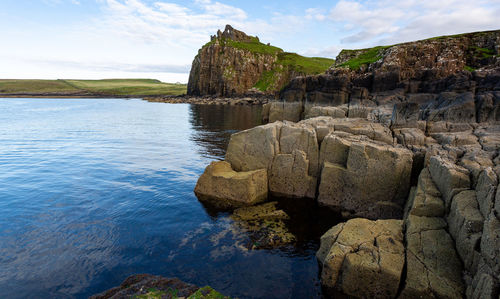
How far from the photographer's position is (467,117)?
23562 mm

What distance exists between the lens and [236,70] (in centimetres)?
14688

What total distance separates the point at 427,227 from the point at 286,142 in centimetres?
1042

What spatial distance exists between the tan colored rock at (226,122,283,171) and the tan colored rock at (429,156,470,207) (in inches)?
384

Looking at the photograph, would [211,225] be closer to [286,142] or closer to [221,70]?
[286,142]

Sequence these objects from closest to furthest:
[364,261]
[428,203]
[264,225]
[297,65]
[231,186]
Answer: [364,261], [428,203], [264,225], [231,186], [297,65]

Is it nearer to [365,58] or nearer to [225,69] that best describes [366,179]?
[365,58]

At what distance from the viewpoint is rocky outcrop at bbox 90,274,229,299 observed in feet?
29.1

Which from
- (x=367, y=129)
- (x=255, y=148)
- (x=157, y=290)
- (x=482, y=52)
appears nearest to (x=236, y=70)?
(x=482, y=52)

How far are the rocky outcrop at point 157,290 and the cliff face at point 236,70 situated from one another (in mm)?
136940

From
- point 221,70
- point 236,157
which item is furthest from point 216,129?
point 221,70

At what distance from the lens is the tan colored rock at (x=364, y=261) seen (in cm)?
954

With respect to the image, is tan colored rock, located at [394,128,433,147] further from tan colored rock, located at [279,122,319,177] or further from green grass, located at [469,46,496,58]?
green grass, located at [469,46,496,58]

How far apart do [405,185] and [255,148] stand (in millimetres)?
9845

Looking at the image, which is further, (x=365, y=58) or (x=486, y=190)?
(x=365, y=58)
